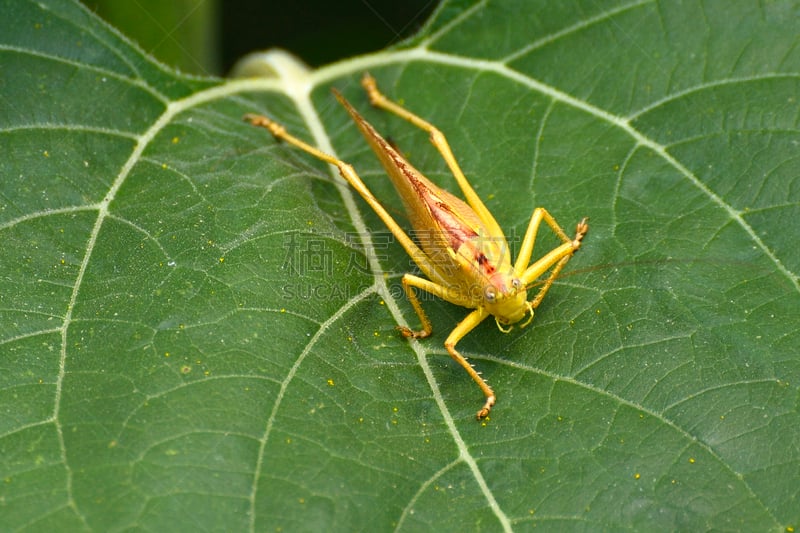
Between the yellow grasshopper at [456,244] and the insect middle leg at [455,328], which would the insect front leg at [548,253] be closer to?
the yellow grasshopper at [456,244]

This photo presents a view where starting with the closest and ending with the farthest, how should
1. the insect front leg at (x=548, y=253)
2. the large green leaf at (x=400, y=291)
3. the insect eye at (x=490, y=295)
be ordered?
1. the large green leaf at (x=400, y=291)
2. the insect eye at (x=490, y=295)
3. the insect front leg at (x=548, y=253)

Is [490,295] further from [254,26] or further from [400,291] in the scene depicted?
[254,26]

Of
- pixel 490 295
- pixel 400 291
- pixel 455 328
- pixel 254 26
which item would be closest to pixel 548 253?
pixel 490 295

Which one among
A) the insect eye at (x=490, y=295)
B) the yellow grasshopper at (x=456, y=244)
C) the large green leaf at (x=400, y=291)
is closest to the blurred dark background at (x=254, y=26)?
the large green leaf at (x=400, y=291)

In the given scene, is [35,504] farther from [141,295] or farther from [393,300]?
[393,300]

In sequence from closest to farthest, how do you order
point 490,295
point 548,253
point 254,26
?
1. point 490,295
2. point 548,253
3. point 254,26

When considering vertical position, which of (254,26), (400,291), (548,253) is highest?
(254,26)
